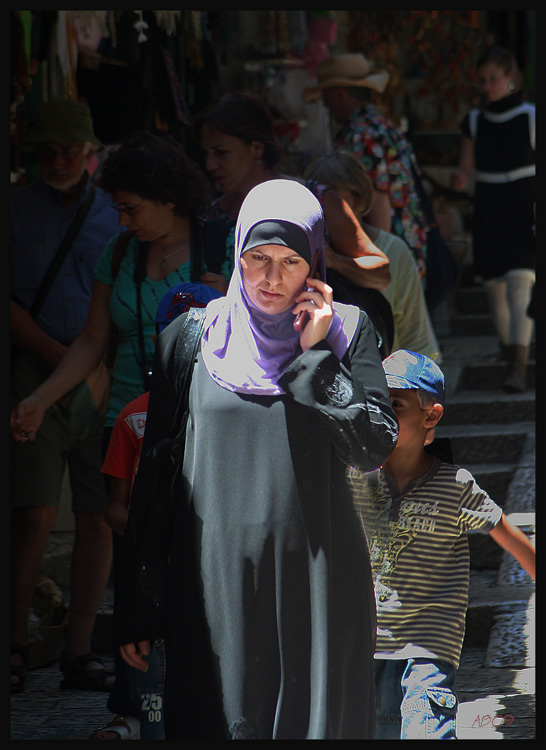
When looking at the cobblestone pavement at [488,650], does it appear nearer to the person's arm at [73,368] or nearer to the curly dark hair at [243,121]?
the person's arm at [73,368]

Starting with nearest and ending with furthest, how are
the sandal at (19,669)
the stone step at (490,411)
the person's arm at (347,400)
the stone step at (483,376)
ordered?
the person's arm at (347,400) → the sandal at (19,669) → the stone step at (490,411) → the stone step at (483,376)

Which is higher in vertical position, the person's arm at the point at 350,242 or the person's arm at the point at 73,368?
the person's arm at the point at 350,242

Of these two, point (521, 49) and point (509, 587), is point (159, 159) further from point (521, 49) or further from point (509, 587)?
point (521, 49)

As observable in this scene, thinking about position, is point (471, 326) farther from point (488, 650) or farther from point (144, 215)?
point (144, 215)

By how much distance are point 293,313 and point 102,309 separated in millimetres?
1512

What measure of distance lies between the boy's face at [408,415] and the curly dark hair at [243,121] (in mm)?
1486

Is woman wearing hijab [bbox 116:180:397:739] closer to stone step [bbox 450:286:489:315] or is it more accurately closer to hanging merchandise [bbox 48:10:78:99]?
hanging merchandise [bbox 48:10:78:99]

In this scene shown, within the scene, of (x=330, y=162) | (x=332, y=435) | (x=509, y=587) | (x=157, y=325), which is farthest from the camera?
(x=509, y=587)

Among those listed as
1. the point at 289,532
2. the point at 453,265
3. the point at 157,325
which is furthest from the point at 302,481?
the point at 453,265

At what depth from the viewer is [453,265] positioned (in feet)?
20.4

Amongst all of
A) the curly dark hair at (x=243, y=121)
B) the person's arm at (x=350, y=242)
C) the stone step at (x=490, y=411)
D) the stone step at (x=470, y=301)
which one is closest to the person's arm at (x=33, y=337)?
the curly dark hair at (x=243, y=121)

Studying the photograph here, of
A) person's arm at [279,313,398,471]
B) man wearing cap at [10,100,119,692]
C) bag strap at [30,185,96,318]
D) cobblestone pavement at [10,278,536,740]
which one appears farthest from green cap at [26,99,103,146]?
person's arm at [279,313,398,471]

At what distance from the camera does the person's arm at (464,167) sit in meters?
7.55

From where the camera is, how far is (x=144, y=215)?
3941mm
